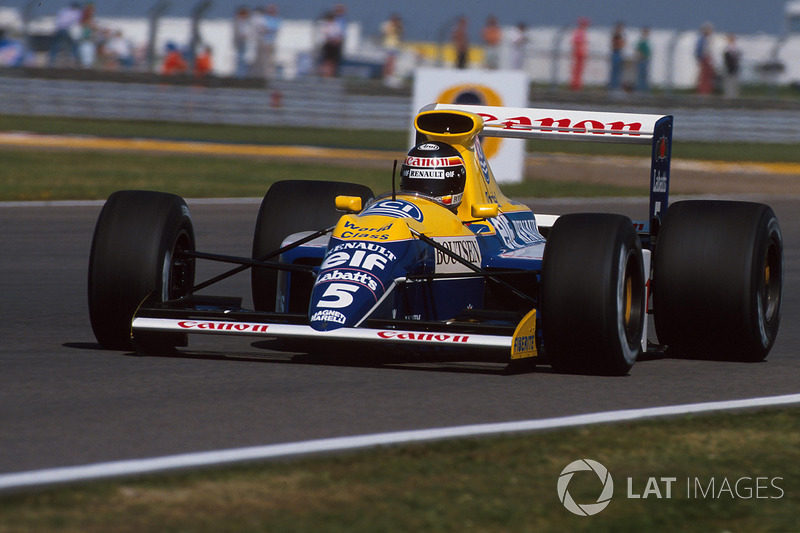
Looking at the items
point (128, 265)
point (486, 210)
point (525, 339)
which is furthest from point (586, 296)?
point (128, 265)

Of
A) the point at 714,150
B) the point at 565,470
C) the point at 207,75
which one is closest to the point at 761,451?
the point at 565,470

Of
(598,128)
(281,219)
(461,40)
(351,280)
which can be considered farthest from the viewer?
(461,40)

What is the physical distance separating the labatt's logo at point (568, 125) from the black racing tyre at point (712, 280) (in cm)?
126

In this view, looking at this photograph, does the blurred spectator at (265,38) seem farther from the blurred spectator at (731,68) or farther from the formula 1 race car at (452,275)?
the formula 1 race car at (452,275)

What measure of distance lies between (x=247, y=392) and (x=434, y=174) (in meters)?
2.05

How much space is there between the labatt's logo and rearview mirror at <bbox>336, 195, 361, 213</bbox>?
5.05 ft

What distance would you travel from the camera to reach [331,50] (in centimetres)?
3269

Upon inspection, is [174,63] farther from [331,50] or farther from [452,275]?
[452,275]

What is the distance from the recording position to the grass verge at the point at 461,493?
4492 millimetres

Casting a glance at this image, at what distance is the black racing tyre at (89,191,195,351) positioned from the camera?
7465mm

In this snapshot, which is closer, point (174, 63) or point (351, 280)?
point (351, 280)

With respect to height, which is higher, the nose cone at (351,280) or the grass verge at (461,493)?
the nose cone at (351,280)

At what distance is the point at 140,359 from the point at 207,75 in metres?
24.9

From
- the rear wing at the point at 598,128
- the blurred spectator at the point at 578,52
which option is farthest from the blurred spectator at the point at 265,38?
the rear wing at the point at 598,128
